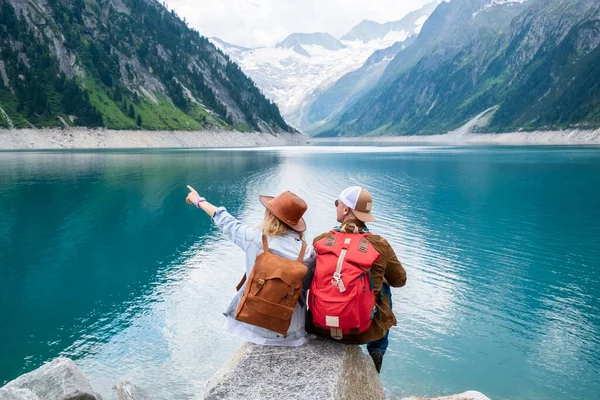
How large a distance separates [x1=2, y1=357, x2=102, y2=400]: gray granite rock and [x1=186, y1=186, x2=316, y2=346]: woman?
4.80 m

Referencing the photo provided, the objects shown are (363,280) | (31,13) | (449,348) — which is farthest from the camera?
(31,13)

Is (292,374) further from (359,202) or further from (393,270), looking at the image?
(359,202)

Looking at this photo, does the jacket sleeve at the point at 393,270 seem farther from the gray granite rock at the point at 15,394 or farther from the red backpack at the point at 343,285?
the gray granite rock at the point at 15,394

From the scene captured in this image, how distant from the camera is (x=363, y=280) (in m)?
6.74

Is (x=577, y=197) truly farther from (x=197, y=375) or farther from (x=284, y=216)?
(x=284, y=216)

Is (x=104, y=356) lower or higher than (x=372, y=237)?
lower

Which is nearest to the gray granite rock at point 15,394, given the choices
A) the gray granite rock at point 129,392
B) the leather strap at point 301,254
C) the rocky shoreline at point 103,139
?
the gray granite rock at point 129,392

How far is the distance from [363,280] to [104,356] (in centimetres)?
1092

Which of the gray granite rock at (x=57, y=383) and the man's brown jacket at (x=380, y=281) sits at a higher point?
the man's brown jacket at (x=380, y=281)

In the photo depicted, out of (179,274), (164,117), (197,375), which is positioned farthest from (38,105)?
(197,375)

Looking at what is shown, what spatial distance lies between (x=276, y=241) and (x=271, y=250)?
15cm

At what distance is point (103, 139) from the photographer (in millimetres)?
149250

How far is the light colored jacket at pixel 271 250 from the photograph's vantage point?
7.04 metres

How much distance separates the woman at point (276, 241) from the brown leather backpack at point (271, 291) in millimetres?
282
